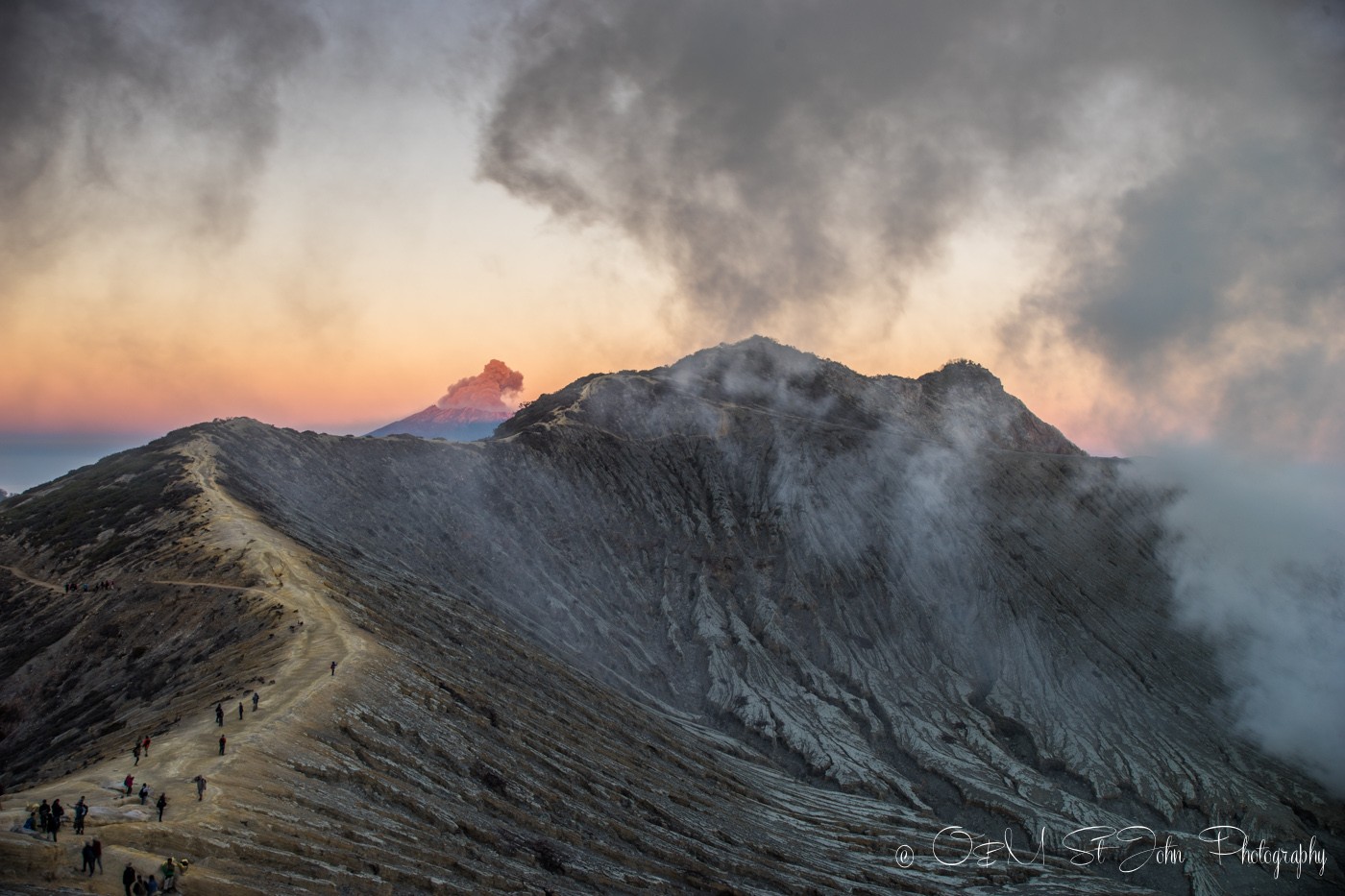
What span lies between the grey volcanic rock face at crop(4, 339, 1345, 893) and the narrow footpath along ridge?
1670 mm

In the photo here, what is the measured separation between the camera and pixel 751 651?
102 metres

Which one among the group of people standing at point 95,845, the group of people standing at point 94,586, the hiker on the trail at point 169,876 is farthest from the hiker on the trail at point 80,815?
the group of people standing at point 94,586

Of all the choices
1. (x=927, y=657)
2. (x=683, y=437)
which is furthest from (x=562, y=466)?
(x=927, y=657)

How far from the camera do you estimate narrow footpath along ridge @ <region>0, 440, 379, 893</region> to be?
24750mm

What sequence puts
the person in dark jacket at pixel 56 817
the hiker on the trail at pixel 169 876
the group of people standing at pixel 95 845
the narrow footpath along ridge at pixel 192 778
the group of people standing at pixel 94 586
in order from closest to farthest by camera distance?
the group of people standing at pixel 95 845
the narrow footpath along ridge at pixel 192 778
the hiker on the trail at pixel 169 876
the person in dark jacket at pixel 56 817
the group of people standing at pixel 94 586

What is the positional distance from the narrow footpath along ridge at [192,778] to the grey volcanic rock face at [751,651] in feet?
5.48

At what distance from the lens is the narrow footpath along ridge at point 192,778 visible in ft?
81.2

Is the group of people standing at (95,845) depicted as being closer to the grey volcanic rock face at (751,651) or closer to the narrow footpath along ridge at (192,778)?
the narrow footpath along ridge at (192,778)

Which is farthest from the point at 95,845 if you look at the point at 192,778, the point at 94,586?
the point at 94,586

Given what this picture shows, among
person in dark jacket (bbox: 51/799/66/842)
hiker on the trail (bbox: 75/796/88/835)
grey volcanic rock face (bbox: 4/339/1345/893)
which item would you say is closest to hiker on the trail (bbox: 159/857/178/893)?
hiker on the trail (bbox: 75/796/88/835)

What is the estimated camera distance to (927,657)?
107562mm

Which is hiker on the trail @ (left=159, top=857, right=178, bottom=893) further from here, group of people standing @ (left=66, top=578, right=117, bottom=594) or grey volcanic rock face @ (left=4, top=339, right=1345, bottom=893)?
group of people standing @ (left=66, top=578, right=117, bottom=594)

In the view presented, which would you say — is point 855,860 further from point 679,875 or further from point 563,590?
point 563,590

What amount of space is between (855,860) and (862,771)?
2369 centimetres
